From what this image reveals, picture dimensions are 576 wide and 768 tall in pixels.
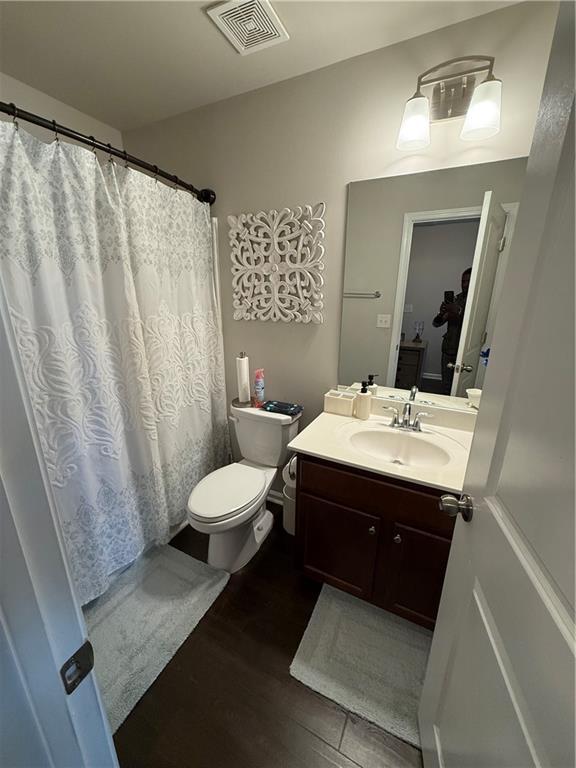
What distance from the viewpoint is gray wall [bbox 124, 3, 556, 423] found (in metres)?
1.13

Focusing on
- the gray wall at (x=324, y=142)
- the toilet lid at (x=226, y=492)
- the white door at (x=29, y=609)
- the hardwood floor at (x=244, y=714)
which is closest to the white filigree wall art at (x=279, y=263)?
the gray wall at (x=324, y=142)

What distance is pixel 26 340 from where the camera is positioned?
1.10 metres

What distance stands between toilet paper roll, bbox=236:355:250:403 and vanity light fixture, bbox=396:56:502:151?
127 centimetres

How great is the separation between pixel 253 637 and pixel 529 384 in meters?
1.46

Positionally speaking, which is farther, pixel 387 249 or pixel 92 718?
pixel 387 249

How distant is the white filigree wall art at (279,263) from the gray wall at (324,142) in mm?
59

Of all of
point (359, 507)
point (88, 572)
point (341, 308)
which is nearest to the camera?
point (359, 507)

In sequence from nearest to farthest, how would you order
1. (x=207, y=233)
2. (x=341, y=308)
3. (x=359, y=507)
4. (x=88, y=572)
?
(x=359, y=507) → (x=88, y=572) → (x=341, y=308) → (x=207, y=233)

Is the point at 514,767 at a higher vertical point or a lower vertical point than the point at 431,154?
lower

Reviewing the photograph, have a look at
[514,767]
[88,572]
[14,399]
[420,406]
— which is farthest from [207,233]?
[514,767]

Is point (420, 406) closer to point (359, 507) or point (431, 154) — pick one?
point (359, 507)

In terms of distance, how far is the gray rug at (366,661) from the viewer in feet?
3.59

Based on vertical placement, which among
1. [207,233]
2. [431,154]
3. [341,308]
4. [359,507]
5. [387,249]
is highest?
[431,154]

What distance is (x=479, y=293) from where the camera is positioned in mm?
1345
